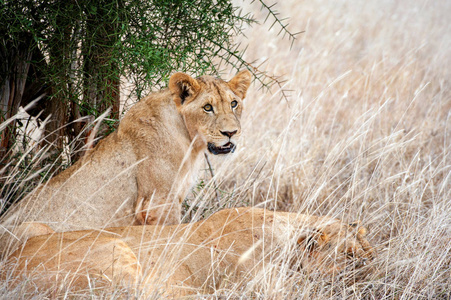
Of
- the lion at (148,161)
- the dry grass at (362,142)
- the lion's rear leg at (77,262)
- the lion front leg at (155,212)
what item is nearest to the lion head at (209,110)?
the lion at (148,161)

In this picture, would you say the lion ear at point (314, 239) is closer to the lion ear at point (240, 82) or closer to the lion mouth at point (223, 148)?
the lion mouth at point (223, 148)

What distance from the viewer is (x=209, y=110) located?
11.4 feet

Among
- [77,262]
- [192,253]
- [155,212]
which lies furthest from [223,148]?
[77,262]

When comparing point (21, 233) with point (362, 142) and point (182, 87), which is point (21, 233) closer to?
point (182, 87)

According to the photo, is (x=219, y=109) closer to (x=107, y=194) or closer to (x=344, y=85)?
(x=107, y=194)

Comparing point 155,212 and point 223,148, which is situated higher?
point 223,148

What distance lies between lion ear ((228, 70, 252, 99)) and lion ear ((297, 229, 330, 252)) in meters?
1.17

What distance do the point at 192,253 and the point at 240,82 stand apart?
4.28 ft

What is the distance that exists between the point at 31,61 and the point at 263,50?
509cm

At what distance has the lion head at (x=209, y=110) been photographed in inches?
135

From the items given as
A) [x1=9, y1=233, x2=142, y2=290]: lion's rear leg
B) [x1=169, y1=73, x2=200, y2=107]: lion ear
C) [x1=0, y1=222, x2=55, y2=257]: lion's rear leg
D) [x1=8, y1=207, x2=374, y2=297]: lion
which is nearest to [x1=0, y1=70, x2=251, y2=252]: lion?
A: [x1=169, y1=73, x2=200, y2=107]: lion ear

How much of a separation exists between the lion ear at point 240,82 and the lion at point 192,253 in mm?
917

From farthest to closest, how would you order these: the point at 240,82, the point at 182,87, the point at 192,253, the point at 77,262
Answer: the point at 240,82 < the point at 182,87 < the point at 192,253 < the point at 77,262

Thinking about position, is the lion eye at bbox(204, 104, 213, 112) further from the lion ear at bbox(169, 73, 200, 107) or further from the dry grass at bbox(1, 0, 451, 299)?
the dry grass at bbox(1, 0, 451, 299)
